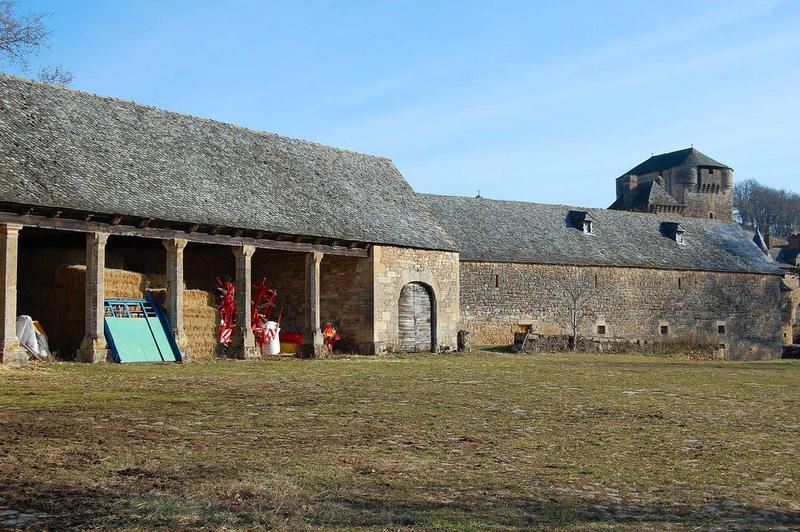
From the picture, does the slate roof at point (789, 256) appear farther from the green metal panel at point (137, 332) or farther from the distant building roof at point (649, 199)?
the green metal panel at point (137, 332)

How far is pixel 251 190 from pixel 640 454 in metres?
15.7

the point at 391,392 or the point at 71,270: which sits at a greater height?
the point at 71,270

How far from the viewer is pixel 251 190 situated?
2209 cm

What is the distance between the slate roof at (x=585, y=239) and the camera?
3509 cm

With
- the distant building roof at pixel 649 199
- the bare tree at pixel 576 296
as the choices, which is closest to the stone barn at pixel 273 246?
the bare tree at pixel 576 296

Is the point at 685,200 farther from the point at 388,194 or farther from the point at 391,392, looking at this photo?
the point at 391,392

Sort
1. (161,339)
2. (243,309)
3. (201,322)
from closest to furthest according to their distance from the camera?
(161,339), (201,322), (243,309)

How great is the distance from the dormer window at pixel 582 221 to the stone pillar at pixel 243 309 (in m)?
21.5

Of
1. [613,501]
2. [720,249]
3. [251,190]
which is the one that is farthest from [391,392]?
[720,249]

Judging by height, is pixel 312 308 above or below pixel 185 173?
below

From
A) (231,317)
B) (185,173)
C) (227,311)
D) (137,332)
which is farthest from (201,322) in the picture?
(185,173)

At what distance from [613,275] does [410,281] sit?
1506 cm

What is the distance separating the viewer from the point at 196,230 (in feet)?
63.5

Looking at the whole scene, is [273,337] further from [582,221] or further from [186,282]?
[582,221]
